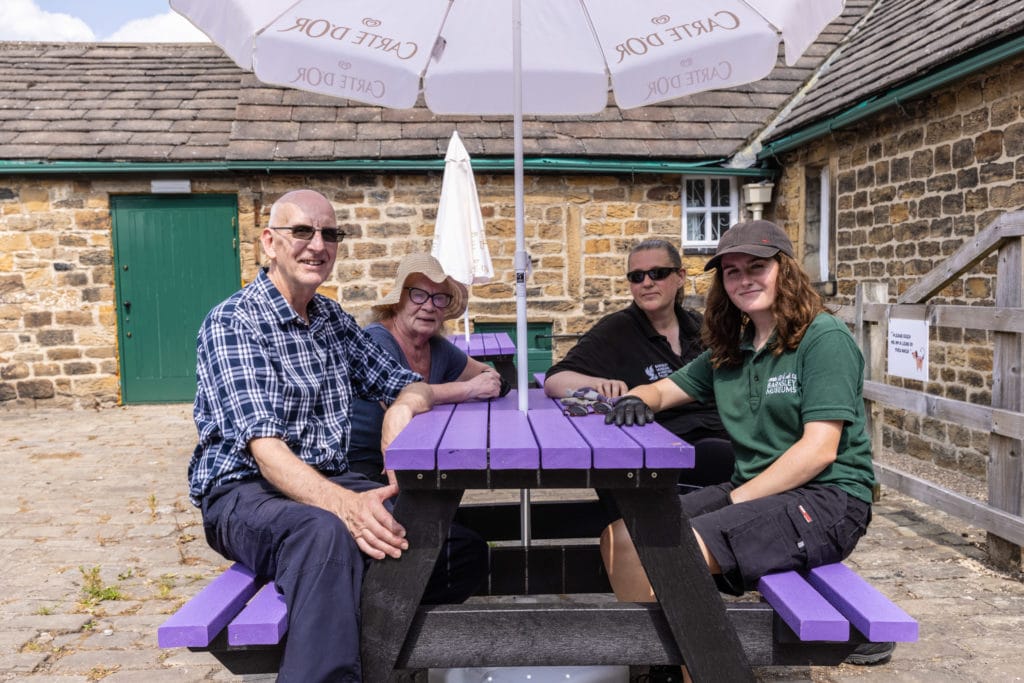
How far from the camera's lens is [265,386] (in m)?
2.46

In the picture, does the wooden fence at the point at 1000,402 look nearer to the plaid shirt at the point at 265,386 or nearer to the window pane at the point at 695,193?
the plaid shirt at the point at 265,386

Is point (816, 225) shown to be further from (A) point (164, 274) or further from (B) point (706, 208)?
(A) point (164, 274)

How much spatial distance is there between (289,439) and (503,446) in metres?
0.83

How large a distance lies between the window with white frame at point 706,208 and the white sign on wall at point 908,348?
17.0 ft

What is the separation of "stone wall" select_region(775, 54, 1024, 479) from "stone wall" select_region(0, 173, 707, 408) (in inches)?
104

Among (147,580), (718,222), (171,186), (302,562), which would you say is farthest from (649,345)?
(171,186)

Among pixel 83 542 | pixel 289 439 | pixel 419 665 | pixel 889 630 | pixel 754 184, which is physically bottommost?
pixel 83 542

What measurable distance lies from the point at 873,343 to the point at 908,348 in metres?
0.46

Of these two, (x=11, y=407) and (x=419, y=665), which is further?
(x=11, y=407)

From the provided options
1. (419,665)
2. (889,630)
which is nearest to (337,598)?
(419,665)

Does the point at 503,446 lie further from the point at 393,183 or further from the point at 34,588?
the point at 393,183

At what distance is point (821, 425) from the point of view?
2.36 metres

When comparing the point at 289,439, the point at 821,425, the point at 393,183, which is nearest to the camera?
the point at 821,425

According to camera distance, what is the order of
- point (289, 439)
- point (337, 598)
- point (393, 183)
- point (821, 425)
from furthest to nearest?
point (393, 183) < point (289, 439) < point (821, 425) < point (337, 598)
